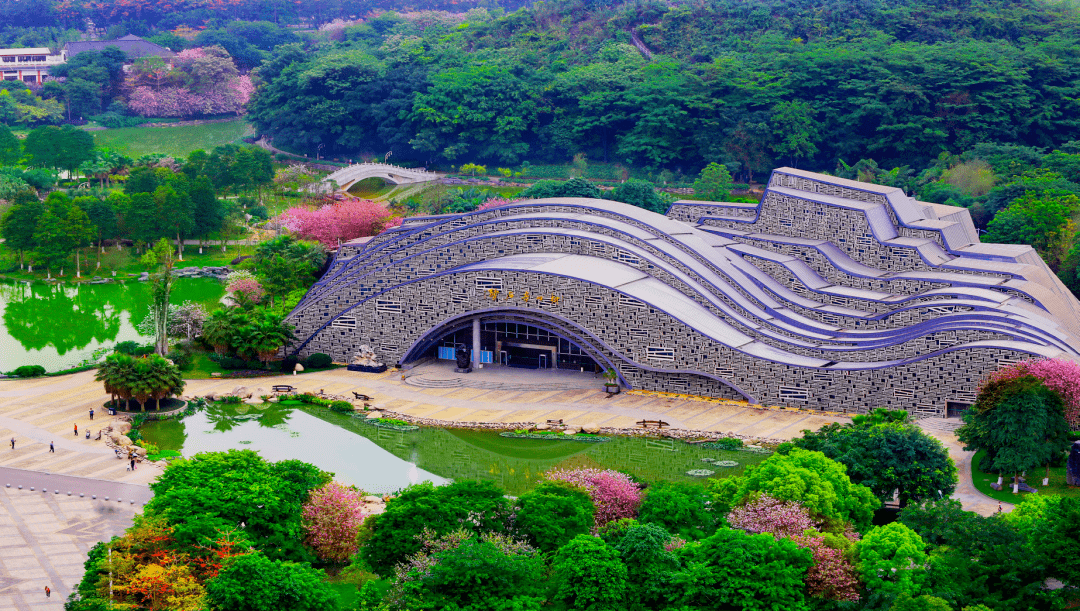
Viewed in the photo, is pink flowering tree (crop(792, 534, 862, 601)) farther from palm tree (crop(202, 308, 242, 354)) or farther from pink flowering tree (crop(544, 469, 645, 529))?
palm tree (crop(202, 308, 242, 354))

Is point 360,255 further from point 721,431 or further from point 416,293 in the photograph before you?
point 721,431

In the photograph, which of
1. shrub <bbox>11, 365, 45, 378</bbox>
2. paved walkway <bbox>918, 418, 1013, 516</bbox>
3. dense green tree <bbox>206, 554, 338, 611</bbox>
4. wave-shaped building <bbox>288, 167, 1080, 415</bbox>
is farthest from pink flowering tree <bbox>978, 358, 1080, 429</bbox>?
shrub <bbox>11, 365, 45, 378</bbox>

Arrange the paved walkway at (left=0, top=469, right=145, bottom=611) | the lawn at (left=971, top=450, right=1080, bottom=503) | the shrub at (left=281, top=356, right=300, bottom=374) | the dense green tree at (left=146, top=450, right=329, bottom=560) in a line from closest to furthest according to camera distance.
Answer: the dense green tree at (left=146, top=450, right=329, bottom=560) → the paved walkway at (left=0, top=469, right=145, bottom=611) → the lawn at (left=971, top=450, right=1080, bottom=503) → the shrub at (left=281, top=356, right=300, bottom=374)

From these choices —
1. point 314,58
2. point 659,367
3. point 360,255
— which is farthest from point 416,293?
point 314,58

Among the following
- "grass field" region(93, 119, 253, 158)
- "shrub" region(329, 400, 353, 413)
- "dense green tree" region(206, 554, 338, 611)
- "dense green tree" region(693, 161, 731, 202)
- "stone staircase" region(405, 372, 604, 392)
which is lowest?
"dense green tree" region(206, 554, 338, 611)

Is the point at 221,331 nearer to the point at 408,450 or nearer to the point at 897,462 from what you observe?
the point at 408,450

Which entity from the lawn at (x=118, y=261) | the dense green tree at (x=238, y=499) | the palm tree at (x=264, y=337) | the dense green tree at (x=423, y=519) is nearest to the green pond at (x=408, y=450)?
the palm tree at (x=264, y=337)
